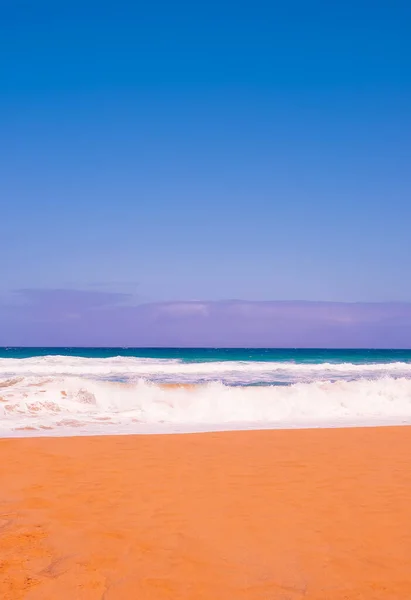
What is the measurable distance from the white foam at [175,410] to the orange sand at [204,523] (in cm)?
282

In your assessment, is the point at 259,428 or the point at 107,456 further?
the point at 259,428

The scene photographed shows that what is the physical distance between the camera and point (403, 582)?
3570mm

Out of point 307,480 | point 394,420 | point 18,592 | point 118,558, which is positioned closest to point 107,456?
point 307,480

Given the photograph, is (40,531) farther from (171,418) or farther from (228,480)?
(171,418)

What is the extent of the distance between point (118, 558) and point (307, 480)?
282 cm

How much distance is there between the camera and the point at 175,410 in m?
12.6

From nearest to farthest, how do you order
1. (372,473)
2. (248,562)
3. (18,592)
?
(18,592) < (248,562) < (372,473)

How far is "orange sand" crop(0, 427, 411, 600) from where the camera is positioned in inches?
139

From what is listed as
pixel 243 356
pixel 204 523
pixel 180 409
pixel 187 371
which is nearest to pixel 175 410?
pixel 180 409

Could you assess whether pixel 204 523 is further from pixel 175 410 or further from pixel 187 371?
pixel 187 371

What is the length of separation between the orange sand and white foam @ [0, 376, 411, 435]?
2.82 metres

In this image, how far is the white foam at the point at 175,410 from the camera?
10602 mm

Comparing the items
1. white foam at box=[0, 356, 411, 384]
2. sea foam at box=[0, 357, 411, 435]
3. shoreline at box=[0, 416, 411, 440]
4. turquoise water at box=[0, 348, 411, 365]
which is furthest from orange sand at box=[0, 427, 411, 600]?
turquoise water at box=[0, 348, 411, 365]

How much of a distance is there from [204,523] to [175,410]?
26.5ft
